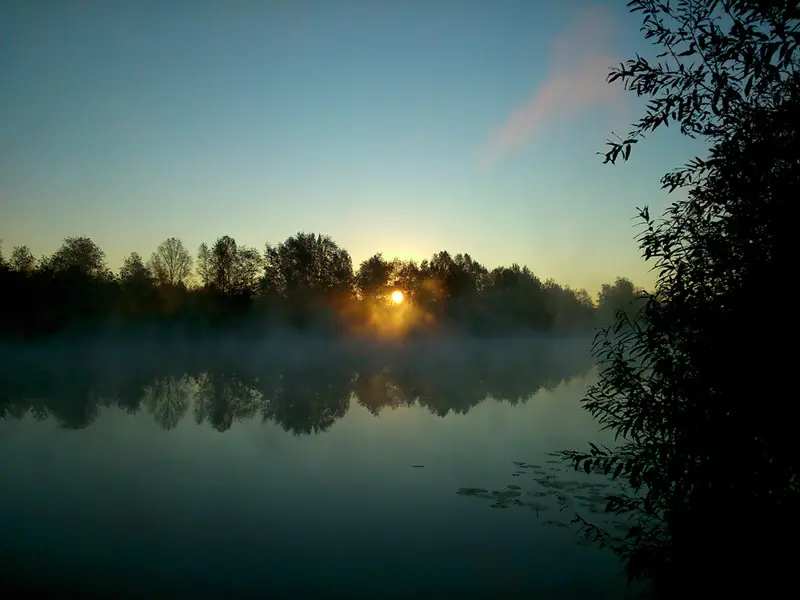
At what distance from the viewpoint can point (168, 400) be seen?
74.3 feet

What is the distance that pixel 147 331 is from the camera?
54125mm

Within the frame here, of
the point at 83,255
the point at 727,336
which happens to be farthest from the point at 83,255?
the point at 727,336

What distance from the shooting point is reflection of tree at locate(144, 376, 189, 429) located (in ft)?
61.1

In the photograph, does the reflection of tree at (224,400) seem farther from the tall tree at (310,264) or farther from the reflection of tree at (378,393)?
the tall tree at (310,264)

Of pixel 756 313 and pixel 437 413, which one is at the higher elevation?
pixel 756 313

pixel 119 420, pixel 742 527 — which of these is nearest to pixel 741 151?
pixel 742 527

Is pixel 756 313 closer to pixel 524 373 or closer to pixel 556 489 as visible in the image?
pixel 556 489

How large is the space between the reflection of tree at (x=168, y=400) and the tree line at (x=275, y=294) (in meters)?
25.7

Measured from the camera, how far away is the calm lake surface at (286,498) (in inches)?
274

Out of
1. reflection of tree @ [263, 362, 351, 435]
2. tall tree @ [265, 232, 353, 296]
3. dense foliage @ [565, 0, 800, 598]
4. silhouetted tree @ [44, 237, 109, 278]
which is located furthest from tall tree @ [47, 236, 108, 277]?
dense foliage @ [565, 0, 800, 598]

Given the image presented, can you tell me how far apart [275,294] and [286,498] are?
58.6m

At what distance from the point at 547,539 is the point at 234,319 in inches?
2251

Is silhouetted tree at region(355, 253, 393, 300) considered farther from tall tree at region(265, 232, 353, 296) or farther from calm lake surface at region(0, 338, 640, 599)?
calm lake surface at region(0, 338, 640, 599)

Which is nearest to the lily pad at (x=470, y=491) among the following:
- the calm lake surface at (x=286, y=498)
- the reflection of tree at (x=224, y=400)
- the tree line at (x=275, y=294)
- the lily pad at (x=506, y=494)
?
the calm lake surface at (x=286, y=498)
